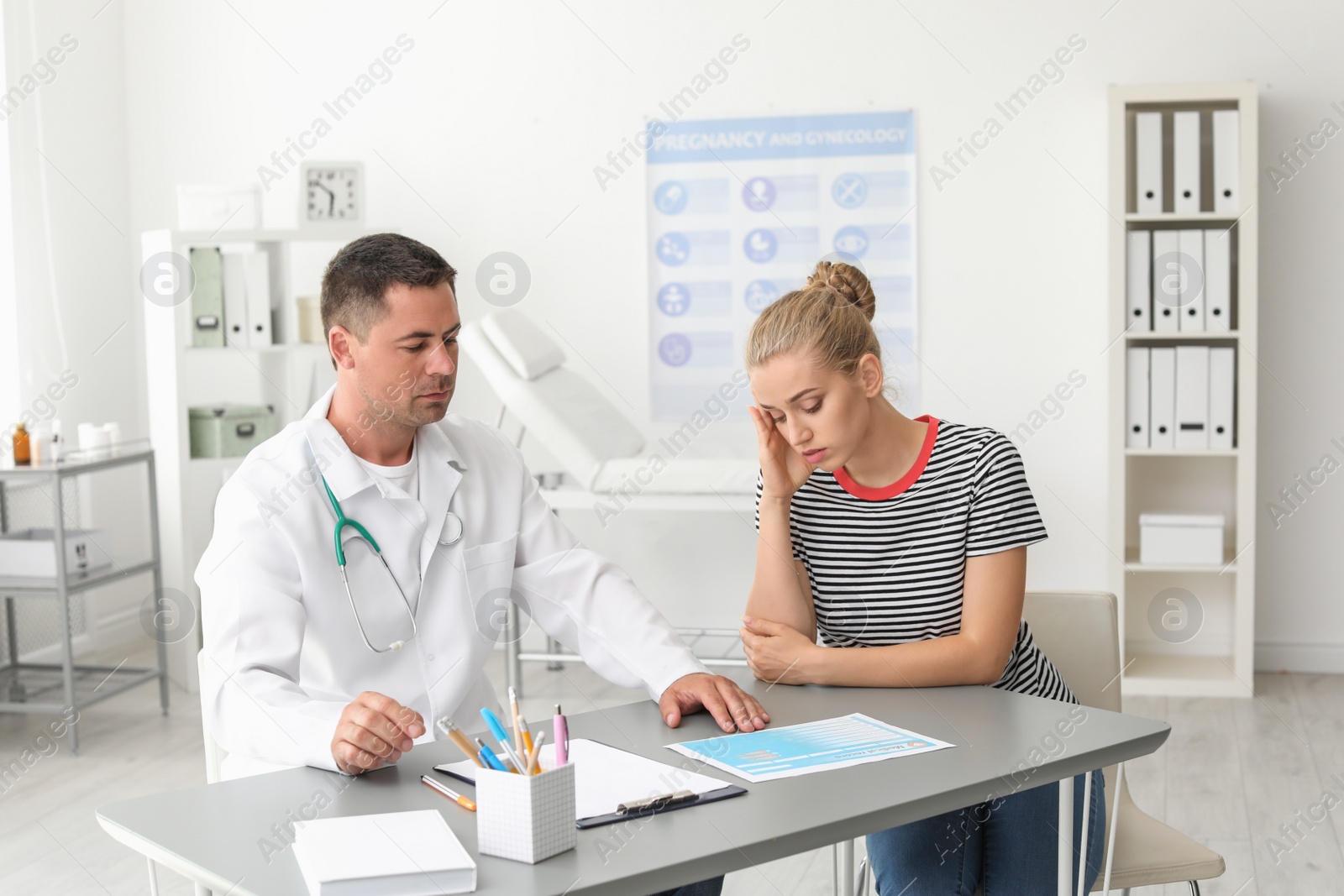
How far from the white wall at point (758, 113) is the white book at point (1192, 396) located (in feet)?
1.11

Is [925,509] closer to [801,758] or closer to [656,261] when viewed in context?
[801,758]

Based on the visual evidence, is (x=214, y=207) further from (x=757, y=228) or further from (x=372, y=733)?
(x=372, y=733)

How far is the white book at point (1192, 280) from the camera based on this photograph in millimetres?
3641

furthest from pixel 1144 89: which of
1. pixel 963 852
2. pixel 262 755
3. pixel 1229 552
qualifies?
pixel 262 755

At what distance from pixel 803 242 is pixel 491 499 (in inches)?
102

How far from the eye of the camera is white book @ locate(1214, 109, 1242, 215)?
3602mm

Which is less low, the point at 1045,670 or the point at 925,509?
the point at 925,509

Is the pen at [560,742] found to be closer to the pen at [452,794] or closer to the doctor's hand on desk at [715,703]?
the pen at [452,794]

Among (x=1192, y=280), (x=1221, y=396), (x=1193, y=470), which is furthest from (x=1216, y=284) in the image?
(x=1193, y=470)

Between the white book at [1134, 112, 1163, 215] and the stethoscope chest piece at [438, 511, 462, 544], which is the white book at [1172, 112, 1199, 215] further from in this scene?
the stethoscope chest piece at [438, 511, 462, 544]

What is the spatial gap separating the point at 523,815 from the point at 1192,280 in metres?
3.19

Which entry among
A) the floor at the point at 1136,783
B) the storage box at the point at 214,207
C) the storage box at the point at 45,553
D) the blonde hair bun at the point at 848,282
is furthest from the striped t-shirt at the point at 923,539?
the storage box at the point at 214,207

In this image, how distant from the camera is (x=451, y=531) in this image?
170cm

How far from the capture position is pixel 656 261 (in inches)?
167
